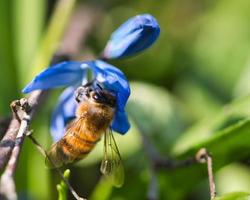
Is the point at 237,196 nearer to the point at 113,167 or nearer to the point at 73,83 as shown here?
the point at 113,167

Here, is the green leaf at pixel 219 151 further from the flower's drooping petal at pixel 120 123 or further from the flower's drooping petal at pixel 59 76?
the flower's drooping petal at pixel 59 76

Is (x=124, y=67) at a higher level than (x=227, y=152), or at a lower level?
higher

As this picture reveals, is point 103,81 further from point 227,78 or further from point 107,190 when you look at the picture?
point 227,78

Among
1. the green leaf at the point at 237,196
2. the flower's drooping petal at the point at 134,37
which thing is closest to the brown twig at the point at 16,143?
the flower's drooping petal at the point at 134,37

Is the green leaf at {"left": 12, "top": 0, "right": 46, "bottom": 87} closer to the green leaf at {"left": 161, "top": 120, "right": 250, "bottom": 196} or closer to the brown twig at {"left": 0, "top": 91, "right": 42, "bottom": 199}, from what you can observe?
the green leaf at {"left": 161, "top": 120, "right": 250, "bottom": 196}

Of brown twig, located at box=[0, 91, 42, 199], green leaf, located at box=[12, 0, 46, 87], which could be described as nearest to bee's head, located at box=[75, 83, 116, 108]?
brown twig, located at box=[0, 91, 42, 199]

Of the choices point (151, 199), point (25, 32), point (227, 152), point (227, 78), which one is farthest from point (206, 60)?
point (151, 199)
